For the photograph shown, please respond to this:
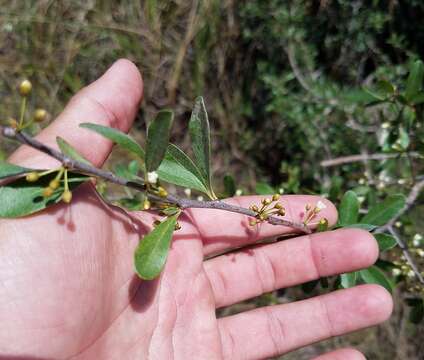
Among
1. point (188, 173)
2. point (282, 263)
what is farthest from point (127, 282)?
point (282, 263)

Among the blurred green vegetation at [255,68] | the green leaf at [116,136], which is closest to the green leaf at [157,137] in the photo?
the green leaf at [116,136]

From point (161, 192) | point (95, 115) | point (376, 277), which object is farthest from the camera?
point (376, 277)

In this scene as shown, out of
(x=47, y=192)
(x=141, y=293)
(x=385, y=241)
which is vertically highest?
(x=47, y=192)

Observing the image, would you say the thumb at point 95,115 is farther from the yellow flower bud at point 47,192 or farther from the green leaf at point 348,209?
the green leaf at point 348,209

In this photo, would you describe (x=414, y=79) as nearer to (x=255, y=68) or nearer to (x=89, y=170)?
(x=89, y=170)

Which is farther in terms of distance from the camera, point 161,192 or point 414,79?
point 414,79

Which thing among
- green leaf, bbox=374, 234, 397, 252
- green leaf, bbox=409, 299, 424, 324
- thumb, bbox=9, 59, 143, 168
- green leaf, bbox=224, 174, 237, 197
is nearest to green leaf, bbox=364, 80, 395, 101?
green leaf, bbox=374, 234, 397, 252

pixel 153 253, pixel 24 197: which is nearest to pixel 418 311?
pixel 153 253
